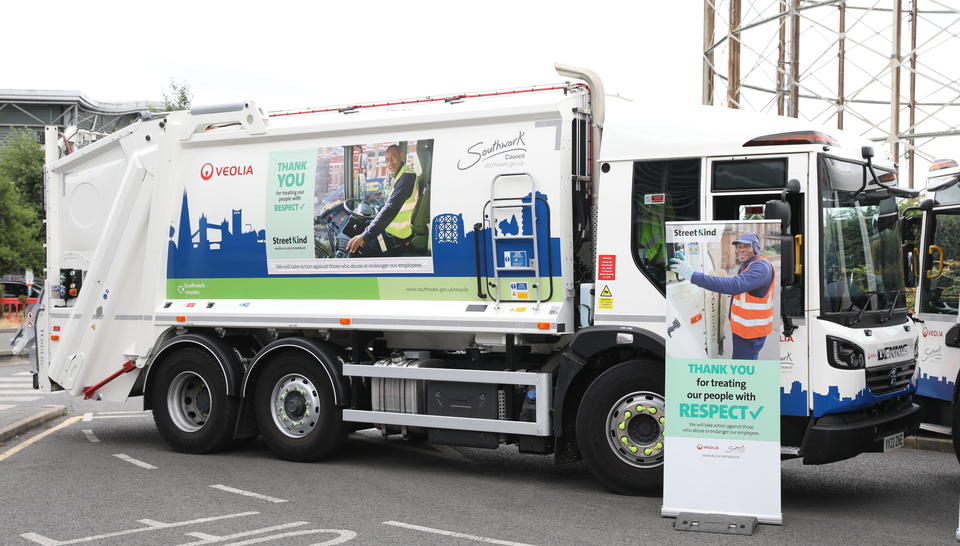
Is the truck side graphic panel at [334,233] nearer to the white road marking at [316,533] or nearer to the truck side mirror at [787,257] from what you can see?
the truck side mirror at [787,257]

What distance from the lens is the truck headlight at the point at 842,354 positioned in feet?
23.2

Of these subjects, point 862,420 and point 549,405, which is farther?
point 549,405

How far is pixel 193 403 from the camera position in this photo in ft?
33.9

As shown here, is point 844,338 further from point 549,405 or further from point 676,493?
point 549,405

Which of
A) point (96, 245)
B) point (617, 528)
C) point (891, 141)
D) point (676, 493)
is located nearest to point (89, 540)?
point (617, 528)

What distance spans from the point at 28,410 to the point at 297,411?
5.47 m

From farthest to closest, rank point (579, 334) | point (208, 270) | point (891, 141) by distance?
point (891, 141) < point (208, 270) < point (579, 334)

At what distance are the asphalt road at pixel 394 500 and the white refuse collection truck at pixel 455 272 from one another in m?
0.46

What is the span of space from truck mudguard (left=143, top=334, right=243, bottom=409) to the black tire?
0.05m

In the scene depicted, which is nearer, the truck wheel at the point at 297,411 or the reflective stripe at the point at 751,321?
the reflective stripe at the point at 751,321

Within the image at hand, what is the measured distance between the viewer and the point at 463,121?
343 inches

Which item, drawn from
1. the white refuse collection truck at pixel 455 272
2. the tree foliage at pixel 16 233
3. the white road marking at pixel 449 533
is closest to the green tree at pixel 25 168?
the tree foliage at pixel 16 233

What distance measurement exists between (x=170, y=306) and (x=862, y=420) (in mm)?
6670

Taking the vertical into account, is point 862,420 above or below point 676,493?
above
